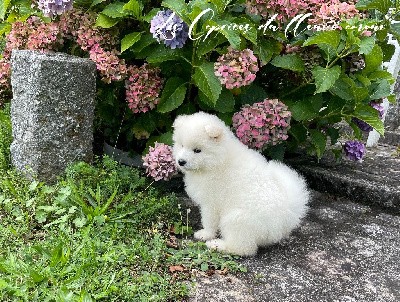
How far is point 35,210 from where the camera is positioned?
115 inches

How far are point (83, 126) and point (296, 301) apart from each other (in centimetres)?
171

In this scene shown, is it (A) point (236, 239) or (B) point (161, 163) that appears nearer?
(A) point (236, 239)

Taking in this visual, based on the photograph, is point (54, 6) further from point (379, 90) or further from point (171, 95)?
point (379, 90)

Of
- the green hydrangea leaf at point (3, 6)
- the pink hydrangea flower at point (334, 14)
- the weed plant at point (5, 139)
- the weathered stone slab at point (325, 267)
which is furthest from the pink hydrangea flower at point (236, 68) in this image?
the weed plant at point (5, 139)

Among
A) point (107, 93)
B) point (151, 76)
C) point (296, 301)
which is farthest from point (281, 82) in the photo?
point (296, 301)

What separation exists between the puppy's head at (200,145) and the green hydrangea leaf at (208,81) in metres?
0.26

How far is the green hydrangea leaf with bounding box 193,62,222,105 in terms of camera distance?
2.93m

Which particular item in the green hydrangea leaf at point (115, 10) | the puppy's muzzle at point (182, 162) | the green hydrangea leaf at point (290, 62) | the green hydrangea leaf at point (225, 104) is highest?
the green hydrangea leaf at point (115, 10)

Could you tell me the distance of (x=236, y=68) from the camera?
113 inches

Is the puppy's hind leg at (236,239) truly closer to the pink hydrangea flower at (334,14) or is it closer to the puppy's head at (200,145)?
the puppy's head at (200,145)

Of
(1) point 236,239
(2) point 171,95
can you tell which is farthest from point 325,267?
(2) point 171,95

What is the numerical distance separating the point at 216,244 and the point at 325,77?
45.1 inches

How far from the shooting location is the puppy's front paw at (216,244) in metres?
2.71

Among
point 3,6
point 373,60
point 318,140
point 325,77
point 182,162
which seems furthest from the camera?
point 318,140
